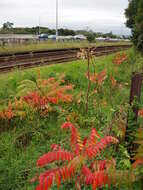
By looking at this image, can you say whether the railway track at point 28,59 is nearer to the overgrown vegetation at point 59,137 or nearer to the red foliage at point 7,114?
the overgrown vegetation at point 59,137

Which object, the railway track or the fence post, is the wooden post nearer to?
the fence post

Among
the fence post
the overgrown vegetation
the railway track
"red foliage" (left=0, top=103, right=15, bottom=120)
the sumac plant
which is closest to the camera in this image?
the sumac plant

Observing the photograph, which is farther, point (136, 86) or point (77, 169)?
Result: point (136, 86)

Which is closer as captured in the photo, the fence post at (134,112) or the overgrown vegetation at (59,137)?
the overgrown vegetation at (59,137)

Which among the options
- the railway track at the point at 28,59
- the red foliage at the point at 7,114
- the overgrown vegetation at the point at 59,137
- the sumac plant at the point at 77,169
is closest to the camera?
the sumac plant at the point at 77,169

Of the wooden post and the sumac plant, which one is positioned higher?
the wooden post

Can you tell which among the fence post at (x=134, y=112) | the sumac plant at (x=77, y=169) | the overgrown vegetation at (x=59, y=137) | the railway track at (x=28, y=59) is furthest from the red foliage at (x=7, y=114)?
the railway track at (x=28, y=59)

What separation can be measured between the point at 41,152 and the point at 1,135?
3.54 feet

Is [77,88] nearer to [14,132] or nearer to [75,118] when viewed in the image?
[75,118]

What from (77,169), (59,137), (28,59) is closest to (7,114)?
(59,137)

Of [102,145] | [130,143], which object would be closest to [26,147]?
[130,143]

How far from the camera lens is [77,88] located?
8.59 meters

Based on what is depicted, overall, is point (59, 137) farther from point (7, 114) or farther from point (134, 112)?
point (134, 112)

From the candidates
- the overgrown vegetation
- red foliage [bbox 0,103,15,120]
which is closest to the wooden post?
the overgrown vegetation
